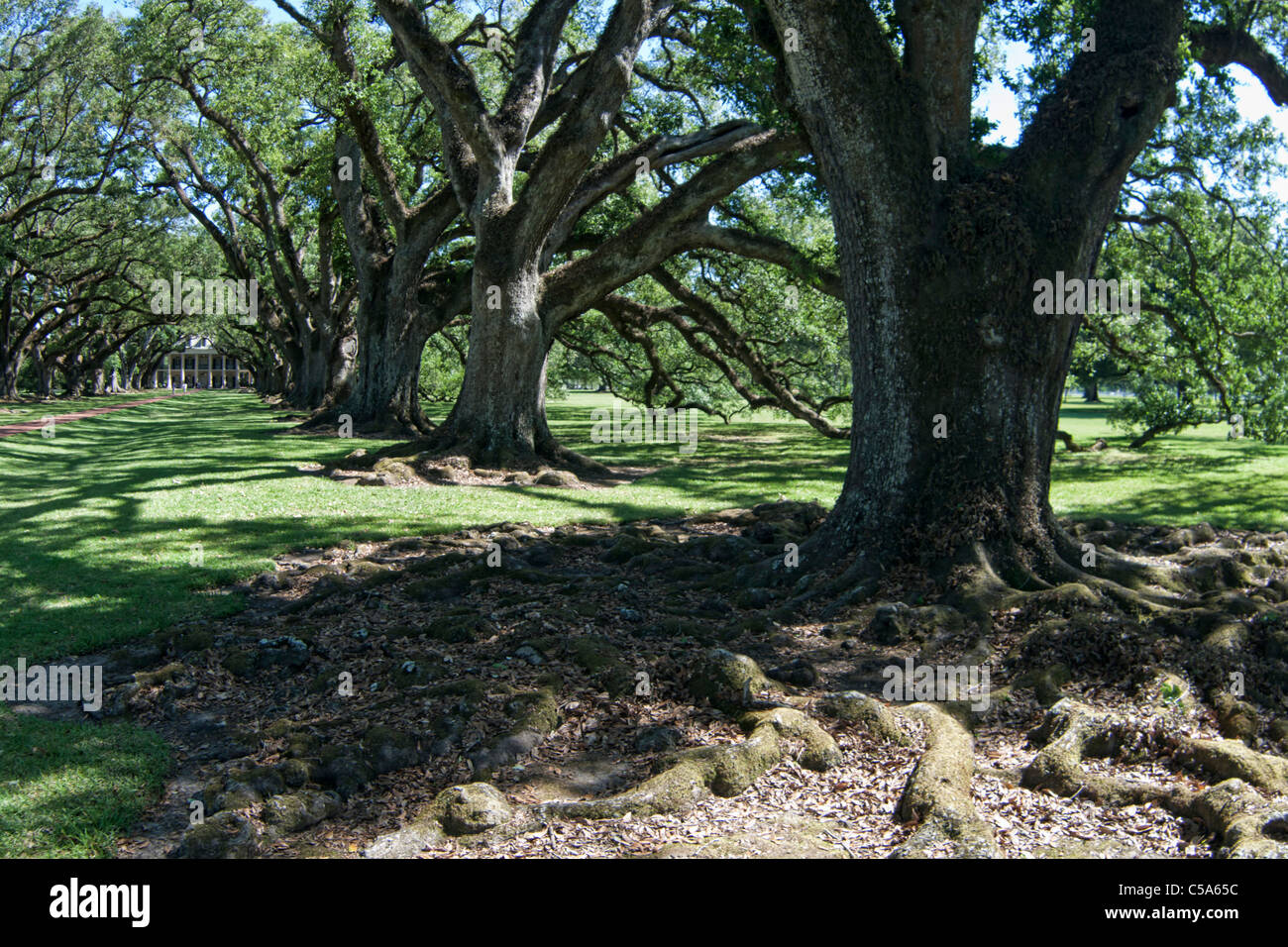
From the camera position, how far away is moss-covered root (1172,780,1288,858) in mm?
3256

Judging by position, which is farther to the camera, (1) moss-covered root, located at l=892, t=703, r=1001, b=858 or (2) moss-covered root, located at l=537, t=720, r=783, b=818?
(2) moss-covered root, located at l=537, t=720, r=783, b=818

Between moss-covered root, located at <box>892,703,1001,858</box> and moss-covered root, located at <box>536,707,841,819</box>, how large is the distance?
0.49m

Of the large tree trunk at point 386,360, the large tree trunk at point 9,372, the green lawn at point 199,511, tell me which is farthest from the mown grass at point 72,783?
the large tree trunk at point 9,372

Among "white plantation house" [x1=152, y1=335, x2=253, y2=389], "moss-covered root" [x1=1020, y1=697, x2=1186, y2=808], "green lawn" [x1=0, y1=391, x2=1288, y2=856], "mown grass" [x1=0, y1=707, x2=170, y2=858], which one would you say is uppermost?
"white plantation house" [x1=152, y1=335, x2=253, y2=389]

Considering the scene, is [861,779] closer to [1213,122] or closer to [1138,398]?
[1213,122]

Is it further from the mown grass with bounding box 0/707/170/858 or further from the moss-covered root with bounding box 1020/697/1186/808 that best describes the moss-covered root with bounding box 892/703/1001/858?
the mown grass with bounding box 0/707/170/858

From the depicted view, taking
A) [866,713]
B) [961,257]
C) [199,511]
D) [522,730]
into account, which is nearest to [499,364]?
[199,511]

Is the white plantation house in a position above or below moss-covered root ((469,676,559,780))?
above

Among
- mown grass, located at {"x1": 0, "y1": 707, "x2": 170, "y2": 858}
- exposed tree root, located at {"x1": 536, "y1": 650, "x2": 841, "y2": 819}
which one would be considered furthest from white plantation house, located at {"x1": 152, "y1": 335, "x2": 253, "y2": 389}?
exposed tree root, located at {"x1": 536, "y1": 650, "x2": 841, "y2": 819}

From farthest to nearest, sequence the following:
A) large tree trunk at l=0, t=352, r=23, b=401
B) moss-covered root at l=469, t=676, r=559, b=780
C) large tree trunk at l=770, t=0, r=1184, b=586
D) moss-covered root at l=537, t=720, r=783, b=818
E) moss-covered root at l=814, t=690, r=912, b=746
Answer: large tree trunk at l=0, t=352, r=23, b=401
large tree trunk at l=770, t=0, r=1184, b=586
moss-covered root at l=814, t=690, r=912, b=746
moss-covered root at l=469, t=676, r=559, b=780
moss-covered root at l=537, t=720, r=783, b=818

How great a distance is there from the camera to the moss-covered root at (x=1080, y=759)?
392cm

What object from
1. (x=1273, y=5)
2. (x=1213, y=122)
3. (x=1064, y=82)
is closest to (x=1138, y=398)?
(x=1213, y=122)

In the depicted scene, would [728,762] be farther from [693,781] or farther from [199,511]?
[199,511]

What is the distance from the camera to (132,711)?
16.7 feet
